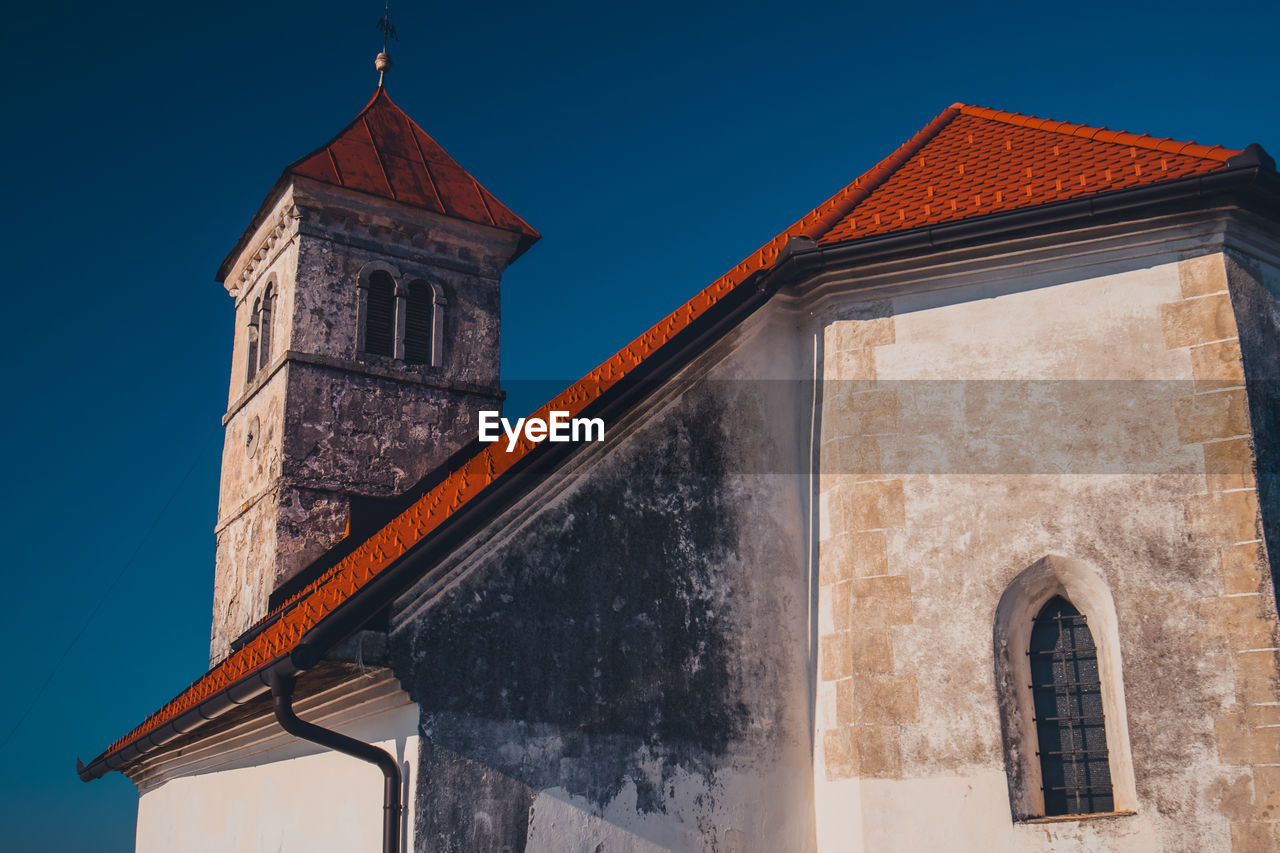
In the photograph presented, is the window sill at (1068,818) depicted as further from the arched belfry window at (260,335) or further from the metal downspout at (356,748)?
the arched belfry window at (260,335)

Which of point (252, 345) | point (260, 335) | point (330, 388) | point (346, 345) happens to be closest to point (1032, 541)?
point (330, 388)

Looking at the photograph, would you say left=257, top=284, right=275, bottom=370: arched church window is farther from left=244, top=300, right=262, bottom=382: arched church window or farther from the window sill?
the window sill

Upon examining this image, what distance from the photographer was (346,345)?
56.4ft

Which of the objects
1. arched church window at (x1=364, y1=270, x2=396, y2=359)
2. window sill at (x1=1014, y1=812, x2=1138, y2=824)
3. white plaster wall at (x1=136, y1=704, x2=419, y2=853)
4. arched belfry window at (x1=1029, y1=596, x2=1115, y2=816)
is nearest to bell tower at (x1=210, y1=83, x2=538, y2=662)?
arched church window at (x1=364, y1=270, x2=396, y2=359)

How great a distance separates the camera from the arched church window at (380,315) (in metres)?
17.6

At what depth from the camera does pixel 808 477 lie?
9914mm

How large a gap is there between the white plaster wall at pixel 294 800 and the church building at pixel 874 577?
44 mm

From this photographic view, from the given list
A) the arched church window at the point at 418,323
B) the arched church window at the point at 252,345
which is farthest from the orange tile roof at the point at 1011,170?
the arched church window at the point at 252,345

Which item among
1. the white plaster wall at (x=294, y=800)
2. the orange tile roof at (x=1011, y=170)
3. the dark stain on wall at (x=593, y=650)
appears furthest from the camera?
the orange tile roof at (x=1011, y=170)

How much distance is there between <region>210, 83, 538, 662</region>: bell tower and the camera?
16.2 meters

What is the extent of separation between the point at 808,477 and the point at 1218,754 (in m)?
3.54

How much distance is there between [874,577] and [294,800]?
4.67 m

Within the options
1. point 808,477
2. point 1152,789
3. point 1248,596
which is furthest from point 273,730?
point 1248,596

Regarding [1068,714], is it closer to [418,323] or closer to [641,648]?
[641,648]
